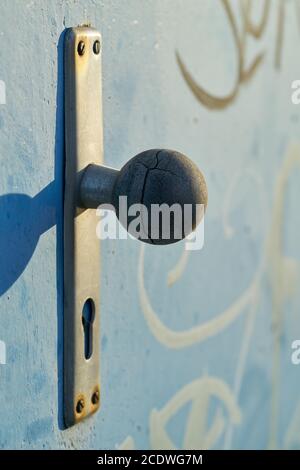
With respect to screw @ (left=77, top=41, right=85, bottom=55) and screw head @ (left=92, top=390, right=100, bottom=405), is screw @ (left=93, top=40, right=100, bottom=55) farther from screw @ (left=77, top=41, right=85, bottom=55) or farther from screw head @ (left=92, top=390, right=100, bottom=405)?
screw head @ (left=92, top=390, right=100, bottom=405)

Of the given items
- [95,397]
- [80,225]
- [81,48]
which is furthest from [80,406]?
[81,48]

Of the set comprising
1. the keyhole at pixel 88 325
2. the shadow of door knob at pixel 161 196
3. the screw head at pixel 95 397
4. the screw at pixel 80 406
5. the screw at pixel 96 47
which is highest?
the screw at pixel 96 47

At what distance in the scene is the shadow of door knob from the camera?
2.63ft

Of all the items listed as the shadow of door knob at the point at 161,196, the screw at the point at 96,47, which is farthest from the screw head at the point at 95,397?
the screw at the point at 96,47

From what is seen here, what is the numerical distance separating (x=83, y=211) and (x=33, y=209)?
0.08 metres

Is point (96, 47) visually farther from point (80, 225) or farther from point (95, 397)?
point (95, 397)

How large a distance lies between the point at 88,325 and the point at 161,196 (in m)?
0.22

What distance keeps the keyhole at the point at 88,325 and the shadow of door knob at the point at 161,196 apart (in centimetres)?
15

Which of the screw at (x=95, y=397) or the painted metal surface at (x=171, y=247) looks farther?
the screw at (x=95, y=397)

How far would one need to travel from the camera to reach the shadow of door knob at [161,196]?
0.80 metres

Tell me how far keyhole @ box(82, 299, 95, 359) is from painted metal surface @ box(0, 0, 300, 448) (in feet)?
0.16

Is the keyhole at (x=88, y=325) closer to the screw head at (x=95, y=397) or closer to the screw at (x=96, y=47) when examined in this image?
the screw head at (x=95, y=397)

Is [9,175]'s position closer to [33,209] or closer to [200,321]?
[33,209]
